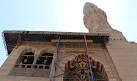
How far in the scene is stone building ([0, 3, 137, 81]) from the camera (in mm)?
7922

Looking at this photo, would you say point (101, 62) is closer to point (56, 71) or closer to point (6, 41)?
point (56, 71)

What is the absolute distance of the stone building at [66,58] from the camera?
26.0 feet

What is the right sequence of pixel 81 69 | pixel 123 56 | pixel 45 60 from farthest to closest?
pixel 81 69, pixel 123 56, pixel 45 60

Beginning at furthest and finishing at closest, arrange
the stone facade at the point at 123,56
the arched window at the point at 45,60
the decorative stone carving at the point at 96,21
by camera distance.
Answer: the decorative stone carving at the point at 96,21 < the arched window at the point at 45,60 < the stone facade at the point at 123,56

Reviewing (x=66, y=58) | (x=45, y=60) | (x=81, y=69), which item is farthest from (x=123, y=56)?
(x=45, y=60)

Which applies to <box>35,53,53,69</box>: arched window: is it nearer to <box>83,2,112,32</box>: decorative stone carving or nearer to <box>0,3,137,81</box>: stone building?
<box>0,3,137,81</box>: stone building

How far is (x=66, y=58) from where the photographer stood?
30.5 ft

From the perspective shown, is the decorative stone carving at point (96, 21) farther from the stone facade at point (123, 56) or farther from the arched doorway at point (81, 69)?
the arched doorway at point (81, 69)

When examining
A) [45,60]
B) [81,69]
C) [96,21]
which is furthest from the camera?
[96,21]

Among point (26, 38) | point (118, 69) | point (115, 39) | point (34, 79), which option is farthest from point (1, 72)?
point (115, 39)

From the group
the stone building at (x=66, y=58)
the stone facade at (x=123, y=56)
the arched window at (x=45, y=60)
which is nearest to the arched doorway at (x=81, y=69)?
the stone building at (x=66, y=58)

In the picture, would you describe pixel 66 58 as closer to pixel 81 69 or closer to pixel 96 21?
pixel 81 69

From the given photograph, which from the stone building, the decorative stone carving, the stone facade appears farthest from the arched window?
the decorative stone carving

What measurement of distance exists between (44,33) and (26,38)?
144 cm
